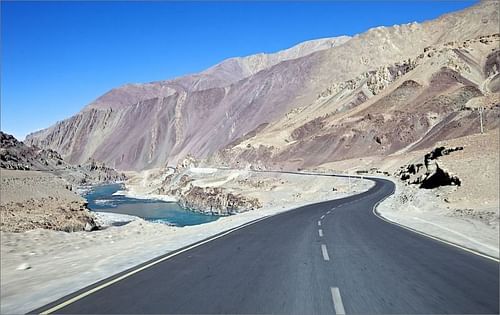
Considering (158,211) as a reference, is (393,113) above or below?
above

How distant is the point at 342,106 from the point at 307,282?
110 metres

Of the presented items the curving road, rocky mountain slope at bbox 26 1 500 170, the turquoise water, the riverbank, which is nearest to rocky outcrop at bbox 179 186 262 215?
the turquoise water

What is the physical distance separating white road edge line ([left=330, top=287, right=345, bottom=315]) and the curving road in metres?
0.01

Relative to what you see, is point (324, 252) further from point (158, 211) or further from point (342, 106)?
point (342, 106)

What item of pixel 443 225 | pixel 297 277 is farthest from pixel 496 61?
pixel 297 277

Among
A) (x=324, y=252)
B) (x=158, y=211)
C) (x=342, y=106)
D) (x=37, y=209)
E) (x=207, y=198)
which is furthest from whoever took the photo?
(x=342, y=106)

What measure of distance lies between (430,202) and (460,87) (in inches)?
2931

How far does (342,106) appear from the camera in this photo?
116 meters

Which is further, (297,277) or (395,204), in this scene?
(395,204)

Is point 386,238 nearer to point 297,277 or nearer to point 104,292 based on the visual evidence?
point 297,277

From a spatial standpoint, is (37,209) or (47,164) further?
(47,164)

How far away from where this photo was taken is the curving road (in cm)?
697

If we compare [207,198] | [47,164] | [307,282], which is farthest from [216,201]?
[307,282]

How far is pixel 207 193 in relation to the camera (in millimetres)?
70750
